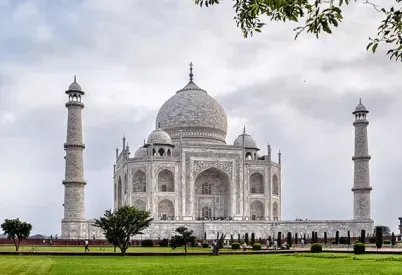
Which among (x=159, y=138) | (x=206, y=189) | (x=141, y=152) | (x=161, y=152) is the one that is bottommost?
(x=206, y=189)

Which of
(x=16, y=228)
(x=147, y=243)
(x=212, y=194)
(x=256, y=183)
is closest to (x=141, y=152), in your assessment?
(x=212, y=194)

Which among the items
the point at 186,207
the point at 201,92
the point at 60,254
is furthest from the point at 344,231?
the point at 60,254

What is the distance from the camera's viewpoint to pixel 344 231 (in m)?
42.9

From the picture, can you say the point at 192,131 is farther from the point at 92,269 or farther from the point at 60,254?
the point at 92,269

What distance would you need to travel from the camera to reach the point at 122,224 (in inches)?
1033

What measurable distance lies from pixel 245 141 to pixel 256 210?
545 cm

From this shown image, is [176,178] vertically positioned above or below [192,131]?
below

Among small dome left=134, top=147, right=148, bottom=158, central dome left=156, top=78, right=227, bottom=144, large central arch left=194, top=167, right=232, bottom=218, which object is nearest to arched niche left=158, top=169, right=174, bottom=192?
large central arch left=194, top=167, right=232, bottom=218

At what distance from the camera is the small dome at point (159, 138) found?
146ft

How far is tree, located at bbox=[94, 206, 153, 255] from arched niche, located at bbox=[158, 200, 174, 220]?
1565 cm

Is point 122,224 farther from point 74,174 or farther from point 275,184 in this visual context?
point 275,184

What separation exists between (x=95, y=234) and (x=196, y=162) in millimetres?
8400

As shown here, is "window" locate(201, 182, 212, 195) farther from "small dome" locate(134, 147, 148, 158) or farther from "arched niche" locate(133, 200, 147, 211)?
"arched niche" locate(133, 200, 147, 211)

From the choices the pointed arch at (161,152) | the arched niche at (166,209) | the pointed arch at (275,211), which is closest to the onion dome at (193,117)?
the pointed arch at (161,152)
